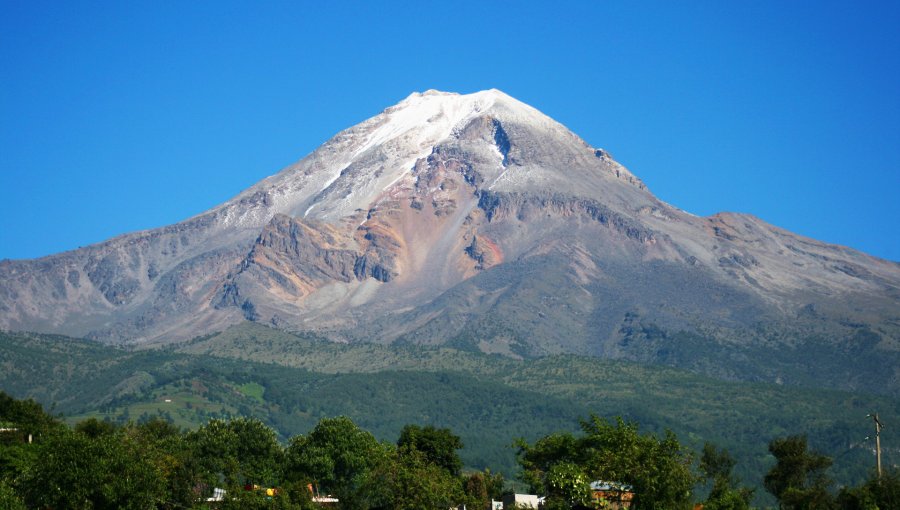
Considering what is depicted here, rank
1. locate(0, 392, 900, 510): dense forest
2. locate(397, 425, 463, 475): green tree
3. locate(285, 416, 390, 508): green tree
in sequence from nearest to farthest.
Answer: locate(0, 392, 900, 510): dense forest
locate(285, 416, 390, 508): green tree
locate(397, 425, 463, 475): green tree

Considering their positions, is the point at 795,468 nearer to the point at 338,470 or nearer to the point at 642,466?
the point at 338,470

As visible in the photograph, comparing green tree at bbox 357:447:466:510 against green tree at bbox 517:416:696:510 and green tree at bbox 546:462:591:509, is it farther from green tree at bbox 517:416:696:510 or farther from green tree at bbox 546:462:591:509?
green tree at bbox 546:462:591:509

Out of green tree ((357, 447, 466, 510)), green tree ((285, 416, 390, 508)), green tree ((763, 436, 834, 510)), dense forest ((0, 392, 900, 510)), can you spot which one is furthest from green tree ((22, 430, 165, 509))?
green tree ((763, 436, 834, 510))

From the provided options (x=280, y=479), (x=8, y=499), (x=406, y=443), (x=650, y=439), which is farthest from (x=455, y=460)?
(x=8, y=499)

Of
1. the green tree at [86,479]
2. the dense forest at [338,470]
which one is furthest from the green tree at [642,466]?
the green tree at [86,479]

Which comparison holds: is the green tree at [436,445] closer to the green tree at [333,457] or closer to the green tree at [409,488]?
the green tree at [333,457]

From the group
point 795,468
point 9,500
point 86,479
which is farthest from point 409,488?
point 795,468
